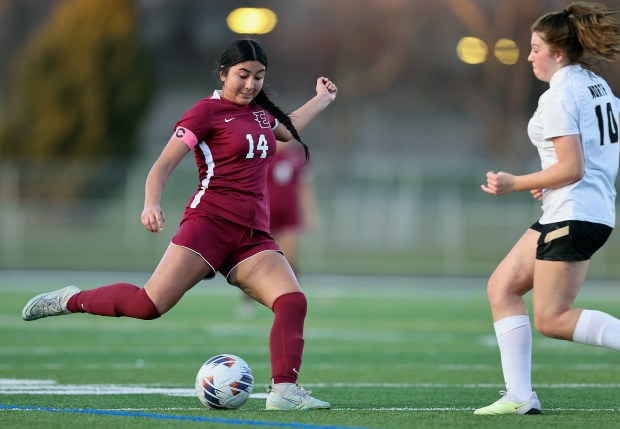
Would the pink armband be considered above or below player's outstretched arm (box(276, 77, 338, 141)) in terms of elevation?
below

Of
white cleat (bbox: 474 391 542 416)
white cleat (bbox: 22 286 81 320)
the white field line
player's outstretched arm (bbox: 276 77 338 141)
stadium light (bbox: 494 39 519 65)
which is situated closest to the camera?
white cleat (bbox: 474 391 542 416)

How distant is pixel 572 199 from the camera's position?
6.11 metres

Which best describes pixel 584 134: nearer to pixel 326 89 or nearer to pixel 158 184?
pixel 326 89

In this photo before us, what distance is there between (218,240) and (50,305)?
1093 millimetres

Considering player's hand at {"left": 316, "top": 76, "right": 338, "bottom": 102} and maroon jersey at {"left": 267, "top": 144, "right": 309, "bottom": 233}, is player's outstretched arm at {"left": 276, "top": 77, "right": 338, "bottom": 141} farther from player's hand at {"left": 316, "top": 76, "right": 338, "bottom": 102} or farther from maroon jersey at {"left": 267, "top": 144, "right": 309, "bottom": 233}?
maroon jersey at {"left": 267, "top": 144, "right": 309, "bottom": 233}

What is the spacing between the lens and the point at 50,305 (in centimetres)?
697

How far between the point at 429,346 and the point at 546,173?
223 inches

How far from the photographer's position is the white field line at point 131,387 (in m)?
7.46

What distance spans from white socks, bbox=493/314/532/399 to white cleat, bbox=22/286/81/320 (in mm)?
2399

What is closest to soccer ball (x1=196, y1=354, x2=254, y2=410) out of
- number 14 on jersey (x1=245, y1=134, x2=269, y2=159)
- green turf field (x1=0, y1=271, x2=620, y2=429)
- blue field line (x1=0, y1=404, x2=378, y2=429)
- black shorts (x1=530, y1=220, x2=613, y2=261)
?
green turf field (x1=0, y1=271, x2=620, y2=429)

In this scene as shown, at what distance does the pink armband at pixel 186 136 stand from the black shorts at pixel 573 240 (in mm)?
1910

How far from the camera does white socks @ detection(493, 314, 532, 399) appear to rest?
6402 mm

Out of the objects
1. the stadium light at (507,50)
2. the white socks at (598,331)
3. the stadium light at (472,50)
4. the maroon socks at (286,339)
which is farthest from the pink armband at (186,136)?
the stadium light at (472,50)

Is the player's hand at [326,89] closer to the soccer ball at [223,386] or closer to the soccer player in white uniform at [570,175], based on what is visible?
the soccer player in white uniform at [570,175]
